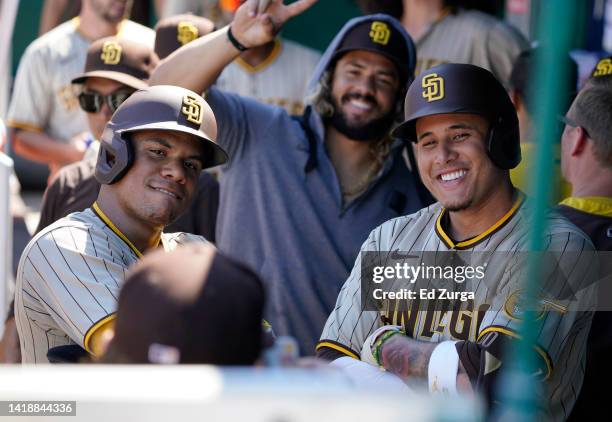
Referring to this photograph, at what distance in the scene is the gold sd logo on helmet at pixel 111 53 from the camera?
4.79 meters

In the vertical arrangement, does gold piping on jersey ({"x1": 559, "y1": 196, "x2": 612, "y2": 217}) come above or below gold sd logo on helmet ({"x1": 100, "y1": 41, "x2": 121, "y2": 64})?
below

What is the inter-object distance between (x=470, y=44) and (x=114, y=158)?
265 centimetres

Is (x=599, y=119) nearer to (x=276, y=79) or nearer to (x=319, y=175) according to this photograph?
(x=319, y=175)

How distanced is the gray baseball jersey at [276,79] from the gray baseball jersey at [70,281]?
227 cm

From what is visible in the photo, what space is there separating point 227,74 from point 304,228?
1502 mm

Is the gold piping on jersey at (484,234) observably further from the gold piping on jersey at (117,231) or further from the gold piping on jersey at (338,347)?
the gold piping on jersey at (117,231)

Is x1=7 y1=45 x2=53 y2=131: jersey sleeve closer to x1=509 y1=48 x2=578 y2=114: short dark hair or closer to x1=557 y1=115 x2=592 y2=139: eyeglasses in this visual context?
x1=509 y1=48 x2=578 y2=114: short dark hair

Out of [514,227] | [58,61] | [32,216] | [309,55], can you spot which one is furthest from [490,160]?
[32,216]

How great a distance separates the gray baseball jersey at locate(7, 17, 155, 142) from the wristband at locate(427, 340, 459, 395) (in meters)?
3.26

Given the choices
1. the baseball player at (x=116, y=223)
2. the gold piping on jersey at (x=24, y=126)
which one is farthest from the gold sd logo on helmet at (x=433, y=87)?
the gold piping on jersey at (x=24, y=126)

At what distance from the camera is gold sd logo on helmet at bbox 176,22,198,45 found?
481 cm

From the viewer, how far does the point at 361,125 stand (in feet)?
14.7

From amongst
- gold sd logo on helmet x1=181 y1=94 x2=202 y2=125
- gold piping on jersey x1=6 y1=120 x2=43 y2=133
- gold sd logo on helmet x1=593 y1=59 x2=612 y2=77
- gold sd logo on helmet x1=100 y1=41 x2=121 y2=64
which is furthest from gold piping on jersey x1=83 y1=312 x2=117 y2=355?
gold piping on jersey x1=6 y1=120 x2=43 y2=133

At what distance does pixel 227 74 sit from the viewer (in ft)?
18.4
